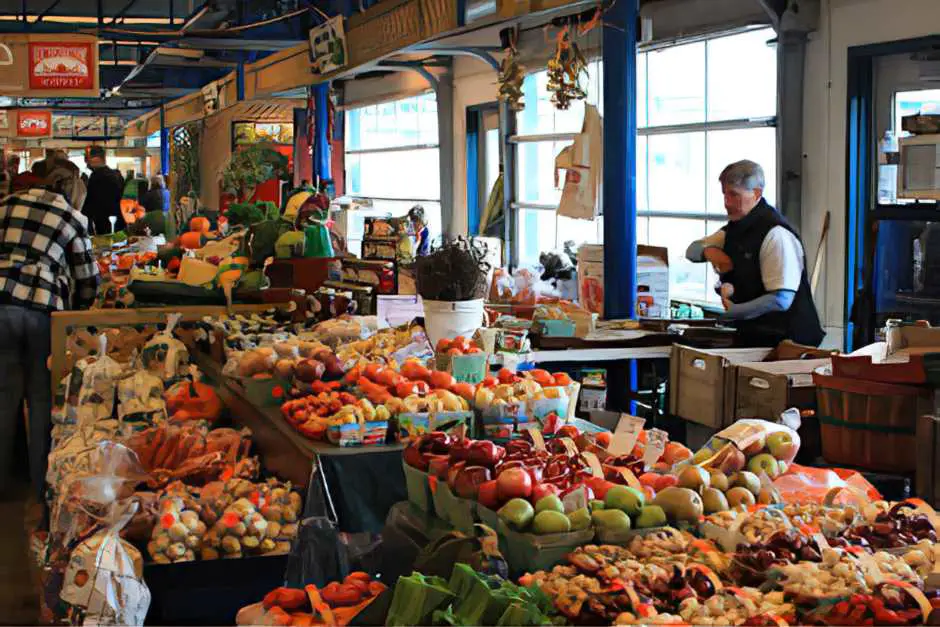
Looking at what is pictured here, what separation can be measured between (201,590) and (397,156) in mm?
11527

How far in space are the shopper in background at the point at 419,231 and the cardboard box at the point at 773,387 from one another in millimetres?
1863

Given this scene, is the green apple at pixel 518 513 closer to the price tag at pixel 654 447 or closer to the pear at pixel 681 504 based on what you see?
the pear at pixel 681 504

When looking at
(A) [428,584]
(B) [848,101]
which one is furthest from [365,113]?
(A) [428,584]

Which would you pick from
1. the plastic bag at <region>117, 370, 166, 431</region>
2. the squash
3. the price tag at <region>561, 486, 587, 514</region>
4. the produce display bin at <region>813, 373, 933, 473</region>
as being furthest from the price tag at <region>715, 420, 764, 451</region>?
the squash

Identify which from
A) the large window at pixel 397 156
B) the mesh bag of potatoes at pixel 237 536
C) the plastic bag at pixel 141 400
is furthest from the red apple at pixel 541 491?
the large window at pixel 397 156

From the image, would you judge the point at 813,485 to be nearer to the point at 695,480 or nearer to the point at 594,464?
the point at 695,480

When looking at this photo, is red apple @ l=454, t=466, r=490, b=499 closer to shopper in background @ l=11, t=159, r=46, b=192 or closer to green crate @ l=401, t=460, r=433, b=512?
green crate @ l=401, t=460, r=433, b=512

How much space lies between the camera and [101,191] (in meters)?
14.3

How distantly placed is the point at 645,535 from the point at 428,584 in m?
0.55

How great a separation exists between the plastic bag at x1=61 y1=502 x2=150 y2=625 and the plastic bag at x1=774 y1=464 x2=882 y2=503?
5.73 ft

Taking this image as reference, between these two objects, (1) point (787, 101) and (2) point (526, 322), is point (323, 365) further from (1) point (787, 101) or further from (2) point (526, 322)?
(1) point (787, 101)

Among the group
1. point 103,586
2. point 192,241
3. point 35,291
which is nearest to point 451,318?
point 103,586

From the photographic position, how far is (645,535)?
2.78 meters

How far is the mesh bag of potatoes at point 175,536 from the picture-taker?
3.60 metres
